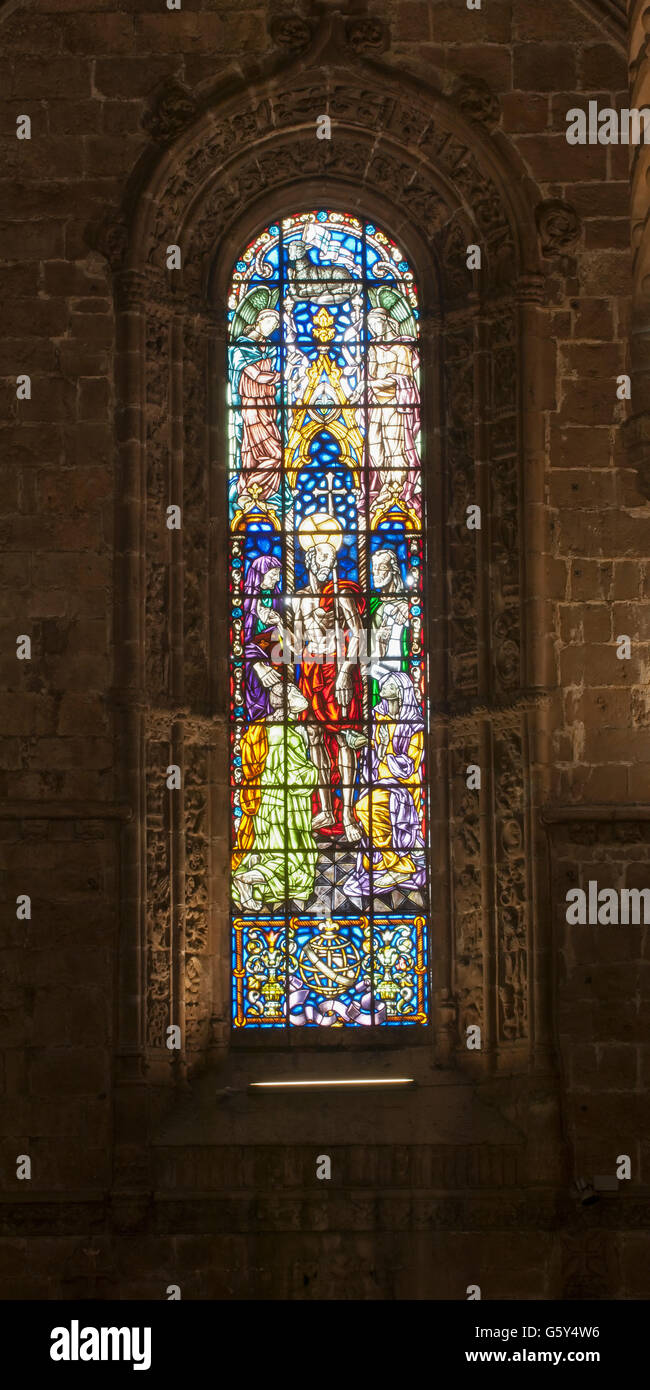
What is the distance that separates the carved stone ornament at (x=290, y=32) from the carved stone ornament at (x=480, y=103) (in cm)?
100

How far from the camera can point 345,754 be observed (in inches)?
526

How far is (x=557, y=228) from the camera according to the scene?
1311 cm

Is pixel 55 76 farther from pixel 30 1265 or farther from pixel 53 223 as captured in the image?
pixel 30 1265

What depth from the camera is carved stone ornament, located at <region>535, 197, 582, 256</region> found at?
43.0 ft

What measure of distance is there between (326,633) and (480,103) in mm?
3296

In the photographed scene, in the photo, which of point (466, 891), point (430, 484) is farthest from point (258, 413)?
point (466, 891)

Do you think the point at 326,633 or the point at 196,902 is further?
the point at 326,633

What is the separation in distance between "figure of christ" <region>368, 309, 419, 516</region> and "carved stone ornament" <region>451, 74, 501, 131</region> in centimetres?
133

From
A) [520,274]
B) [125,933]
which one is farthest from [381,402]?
[125,933]

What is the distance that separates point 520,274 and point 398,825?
3356 mm

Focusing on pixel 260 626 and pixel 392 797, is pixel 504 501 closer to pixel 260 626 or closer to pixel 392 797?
pixel 260 626

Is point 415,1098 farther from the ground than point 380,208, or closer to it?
closer to it

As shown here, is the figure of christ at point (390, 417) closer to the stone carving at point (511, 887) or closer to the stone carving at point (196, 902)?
the stone carving at point (511, 887)

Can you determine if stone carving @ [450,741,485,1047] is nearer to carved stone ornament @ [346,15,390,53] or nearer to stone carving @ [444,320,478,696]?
stone carving @ [444,320,478,696]
